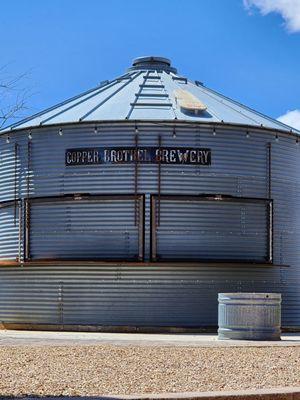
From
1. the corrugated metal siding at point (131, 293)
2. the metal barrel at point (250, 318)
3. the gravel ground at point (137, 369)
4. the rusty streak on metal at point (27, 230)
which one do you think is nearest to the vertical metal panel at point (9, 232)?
the rusty streak on metal at point (27, 230)

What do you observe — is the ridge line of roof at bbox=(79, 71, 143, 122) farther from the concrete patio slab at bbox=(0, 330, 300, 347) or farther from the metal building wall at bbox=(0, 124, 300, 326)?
the concrete patio slab at bbox=(0, 330, 300, 347)

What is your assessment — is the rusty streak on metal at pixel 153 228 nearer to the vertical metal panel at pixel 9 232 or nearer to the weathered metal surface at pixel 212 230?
the weathered metal surface at pixel 212 230

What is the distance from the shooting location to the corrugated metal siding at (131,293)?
98.9 feet

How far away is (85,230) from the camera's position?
30859 mm

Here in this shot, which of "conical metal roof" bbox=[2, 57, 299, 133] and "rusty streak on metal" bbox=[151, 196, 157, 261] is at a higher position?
"conical metal roof" bbox=[2, 57, 299, 133]

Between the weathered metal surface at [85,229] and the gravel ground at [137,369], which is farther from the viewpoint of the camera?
the weathered metal surface at [85,229]

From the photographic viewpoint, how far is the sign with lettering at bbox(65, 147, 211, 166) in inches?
1215

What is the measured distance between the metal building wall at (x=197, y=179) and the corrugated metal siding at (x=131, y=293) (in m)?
0.04

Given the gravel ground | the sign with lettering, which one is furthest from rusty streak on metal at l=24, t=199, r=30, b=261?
the gravel ground

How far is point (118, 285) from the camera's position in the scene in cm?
3020

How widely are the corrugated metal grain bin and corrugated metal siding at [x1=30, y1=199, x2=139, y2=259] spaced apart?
1.4 inches

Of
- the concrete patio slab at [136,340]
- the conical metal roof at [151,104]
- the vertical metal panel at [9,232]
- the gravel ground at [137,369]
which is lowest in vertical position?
the concrete patio slab at [136,340]

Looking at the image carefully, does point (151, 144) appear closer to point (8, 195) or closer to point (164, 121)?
point (164, 121)

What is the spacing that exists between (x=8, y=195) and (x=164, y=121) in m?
6.52
